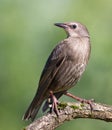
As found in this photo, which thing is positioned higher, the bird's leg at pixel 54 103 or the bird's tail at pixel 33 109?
the bird's leg at pixel 54 103

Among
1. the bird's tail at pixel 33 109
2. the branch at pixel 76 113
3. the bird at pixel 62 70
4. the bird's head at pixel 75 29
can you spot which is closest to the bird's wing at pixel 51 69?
the bird at pixel 62 70

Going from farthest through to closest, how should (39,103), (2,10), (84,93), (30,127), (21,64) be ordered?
(2,10)
(21,64)
(84,93)
(39,103)
(30,127)

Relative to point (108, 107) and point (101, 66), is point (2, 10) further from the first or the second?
point (108, 107)

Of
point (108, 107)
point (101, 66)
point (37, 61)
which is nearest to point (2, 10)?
point (37, 61)

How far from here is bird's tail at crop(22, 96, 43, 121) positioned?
48.6ft

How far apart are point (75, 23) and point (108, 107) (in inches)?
112

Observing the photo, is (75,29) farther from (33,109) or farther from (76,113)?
(76,113)

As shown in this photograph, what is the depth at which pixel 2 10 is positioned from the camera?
1224 inches

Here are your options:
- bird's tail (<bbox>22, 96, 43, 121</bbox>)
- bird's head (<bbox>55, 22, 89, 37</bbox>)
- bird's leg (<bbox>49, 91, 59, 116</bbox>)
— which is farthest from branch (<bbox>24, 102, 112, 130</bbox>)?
bird's head (<bbox>55, 22, 89, 37</bbox>)

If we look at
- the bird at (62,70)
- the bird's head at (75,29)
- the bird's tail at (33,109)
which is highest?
the bird's head at (75,29)

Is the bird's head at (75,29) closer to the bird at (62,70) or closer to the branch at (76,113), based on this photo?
the bird at (62,70)

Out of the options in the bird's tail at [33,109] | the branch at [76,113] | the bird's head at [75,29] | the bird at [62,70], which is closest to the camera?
the branch at [76,113]

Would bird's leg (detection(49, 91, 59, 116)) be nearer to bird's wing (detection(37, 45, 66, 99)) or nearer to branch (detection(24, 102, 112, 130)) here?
branch (detection(24, 102, 112, 130))

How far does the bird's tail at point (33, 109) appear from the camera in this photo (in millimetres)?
14805
